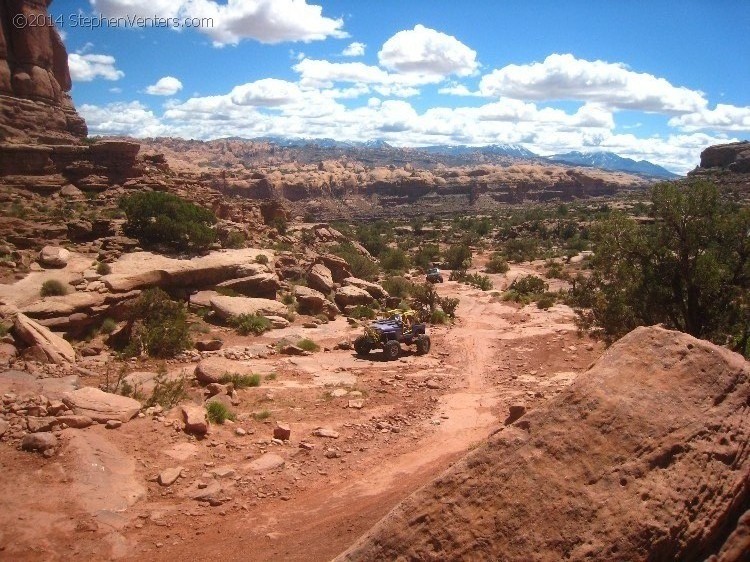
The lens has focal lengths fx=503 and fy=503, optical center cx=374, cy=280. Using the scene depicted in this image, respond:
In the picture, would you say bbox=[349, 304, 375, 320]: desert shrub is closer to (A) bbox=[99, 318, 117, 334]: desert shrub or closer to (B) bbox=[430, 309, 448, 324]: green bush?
(B) bbox=[430, 309, 448, 324]: green bush

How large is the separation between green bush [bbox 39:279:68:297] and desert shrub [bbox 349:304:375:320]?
36.3 feet

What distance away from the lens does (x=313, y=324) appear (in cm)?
2006

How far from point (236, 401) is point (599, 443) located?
905cm

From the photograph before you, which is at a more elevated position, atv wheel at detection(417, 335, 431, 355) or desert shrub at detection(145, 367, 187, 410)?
desert shrub at detection(145, 367, 187, 410)

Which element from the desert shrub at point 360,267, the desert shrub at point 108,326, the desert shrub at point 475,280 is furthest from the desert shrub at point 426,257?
the desert shrub at point 108,326

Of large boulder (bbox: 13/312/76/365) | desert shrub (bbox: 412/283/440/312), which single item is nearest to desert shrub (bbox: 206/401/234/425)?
large boulder (bbox: 13/312/76/365)

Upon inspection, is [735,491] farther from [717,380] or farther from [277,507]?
[277,507]

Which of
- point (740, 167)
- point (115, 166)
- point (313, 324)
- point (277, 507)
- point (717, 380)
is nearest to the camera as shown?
point (717, 380)

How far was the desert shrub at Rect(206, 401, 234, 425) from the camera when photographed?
10.0 m

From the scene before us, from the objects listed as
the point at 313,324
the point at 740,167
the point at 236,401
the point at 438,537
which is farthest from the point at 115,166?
the point at 740,167

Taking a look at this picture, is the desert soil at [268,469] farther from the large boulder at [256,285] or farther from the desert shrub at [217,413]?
the large boulder at [256,285]

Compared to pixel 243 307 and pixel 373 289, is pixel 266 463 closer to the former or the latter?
pixel 243 307

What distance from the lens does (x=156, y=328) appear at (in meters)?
14.6

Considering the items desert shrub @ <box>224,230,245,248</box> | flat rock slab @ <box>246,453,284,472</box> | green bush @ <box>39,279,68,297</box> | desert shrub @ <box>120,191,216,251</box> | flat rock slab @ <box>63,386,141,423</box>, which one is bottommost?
flat rock slab @ <box>246,453,284,472</box>
